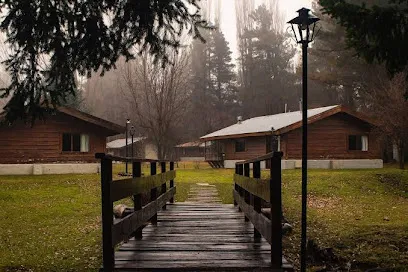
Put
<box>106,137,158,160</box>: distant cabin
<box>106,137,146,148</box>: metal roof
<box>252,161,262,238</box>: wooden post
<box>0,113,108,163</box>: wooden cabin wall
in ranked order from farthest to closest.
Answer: <box>106,137,146,148</box>: metal roof → <box>106,137,158,160</box>: distant cabin → <box>0,113,108,163</box>: wooden cabin wall → <box>252,161,262,238</box>: wooden post

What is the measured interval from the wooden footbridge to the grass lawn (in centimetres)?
151

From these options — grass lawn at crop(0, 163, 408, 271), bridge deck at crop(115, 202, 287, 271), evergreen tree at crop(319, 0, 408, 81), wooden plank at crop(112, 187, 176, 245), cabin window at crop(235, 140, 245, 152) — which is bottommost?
grass lawn at crop(0, 163, 408, 271)

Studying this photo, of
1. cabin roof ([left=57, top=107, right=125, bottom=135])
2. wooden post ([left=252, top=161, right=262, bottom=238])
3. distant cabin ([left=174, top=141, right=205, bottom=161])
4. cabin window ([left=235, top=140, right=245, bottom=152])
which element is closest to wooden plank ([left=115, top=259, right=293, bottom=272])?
wooden post ([left=252, top=161, right=262, bottom=238])

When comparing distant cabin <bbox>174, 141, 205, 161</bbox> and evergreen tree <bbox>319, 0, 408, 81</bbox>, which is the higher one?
evergreen tree <bbox>319, 0, 408, 81</bbox>

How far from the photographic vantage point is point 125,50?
760 cm

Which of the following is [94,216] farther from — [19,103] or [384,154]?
[384,154]

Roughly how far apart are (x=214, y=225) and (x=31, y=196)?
11671 millimetres

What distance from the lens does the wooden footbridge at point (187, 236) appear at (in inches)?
181

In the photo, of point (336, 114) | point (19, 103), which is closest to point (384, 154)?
point (336, 114)

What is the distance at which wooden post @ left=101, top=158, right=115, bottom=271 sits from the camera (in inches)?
179

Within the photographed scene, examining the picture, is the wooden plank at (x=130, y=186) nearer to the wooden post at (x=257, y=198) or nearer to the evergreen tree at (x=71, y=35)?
the wooden post at (x=257, y=198)

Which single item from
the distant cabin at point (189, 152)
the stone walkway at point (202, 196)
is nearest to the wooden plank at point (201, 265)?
the stone walkway at point (202, 196)

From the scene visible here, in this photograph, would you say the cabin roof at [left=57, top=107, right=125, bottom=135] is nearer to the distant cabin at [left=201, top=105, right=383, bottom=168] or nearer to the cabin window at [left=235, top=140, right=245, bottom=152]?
the distant cabin at [left=201, top=105, right=383, bottom=168]

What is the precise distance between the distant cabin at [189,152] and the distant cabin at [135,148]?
3.63m
